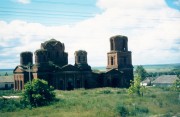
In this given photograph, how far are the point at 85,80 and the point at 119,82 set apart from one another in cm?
671

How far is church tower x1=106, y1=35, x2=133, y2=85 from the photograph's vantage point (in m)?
50.9

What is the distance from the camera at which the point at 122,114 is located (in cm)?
2375

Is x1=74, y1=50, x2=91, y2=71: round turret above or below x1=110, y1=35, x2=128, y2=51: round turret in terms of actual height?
below

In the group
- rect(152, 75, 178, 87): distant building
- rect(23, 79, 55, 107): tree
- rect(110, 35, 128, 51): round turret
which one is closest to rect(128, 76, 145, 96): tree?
rect(23, 79, 55, 107): tree

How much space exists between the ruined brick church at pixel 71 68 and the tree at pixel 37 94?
49.1 ft

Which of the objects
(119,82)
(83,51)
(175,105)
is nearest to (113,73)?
(119,82)

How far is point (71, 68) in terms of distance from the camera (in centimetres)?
4872

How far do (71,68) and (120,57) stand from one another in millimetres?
9637

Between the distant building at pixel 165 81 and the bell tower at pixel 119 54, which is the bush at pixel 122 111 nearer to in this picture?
the bell tower at pixel 119 54

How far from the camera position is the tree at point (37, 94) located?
3002 cm

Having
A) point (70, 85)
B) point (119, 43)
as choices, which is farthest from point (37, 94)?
point (119, 43)

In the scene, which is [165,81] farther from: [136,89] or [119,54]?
[136,89]

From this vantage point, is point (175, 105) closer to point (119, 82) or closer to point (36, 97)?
point (36, 97)

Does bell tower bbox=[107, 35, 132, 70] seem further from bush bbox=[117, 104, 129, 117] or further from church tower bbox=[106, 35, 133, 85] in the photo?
bush bbox=[117, 104, 129, 117]
